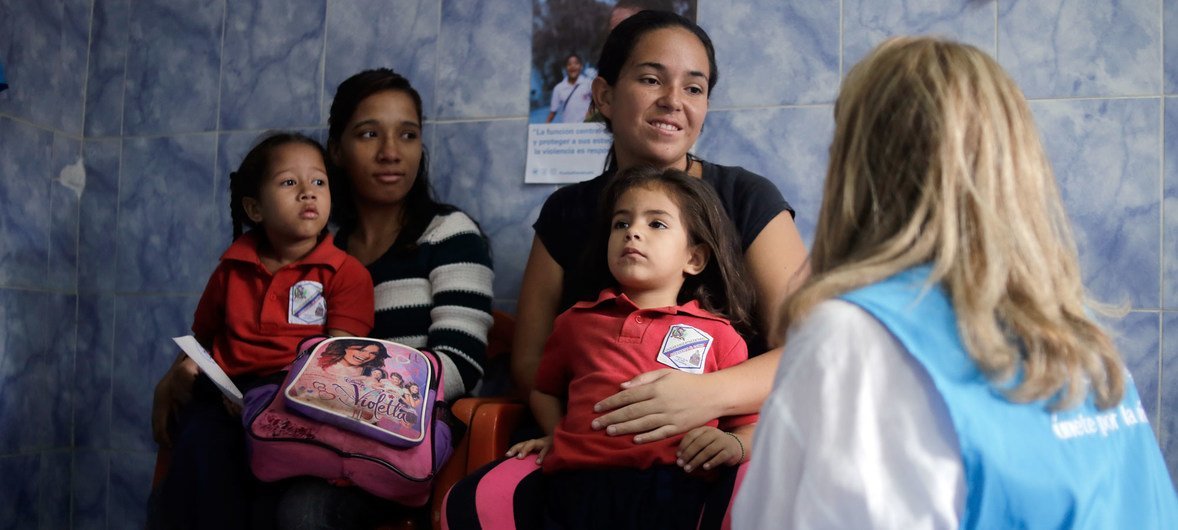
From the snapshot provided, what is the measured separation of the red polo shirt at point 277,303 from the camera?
81.7 inches

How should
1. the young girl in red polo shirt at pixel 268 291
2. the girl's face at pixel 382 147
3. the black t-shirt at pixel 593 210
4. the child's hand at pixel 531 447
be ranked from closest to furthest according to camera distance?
1. the child's hand at pixel 531 447
2. the black t-shirt at pixel 593 210
3. the young girl in red polo shirt at pixel 268 291
4. the girl's face at pixel 382 147

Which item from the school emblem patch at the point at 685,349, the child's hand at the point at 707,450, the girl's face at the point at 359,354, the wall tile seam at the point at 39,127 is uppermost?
the wall tile seam at the point at 39,127

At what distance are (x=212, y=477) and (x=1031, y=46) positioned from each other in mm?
1875

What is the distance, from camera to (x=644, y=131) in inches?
78.2

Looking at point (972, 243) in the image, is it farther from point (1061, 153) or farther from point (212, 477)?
point (212, 477)

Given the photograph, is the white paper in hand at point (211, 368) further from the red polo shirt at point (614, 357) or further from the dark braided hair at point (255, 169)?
the red polo shirt at point (614, 357)

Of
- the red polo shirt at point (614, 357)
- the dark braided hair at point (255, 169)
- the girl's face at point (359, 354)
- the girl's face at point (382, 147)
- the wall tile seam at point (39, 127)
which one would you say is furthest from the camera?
the wall tile seam at point (39, 127)

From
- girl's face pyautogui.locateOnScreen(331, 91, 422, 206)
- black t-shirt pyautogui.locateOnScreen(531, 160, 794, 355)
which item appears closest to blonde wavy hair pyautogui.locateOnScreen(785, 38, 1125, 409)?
black t-shirt pyautogui.locateOnScreen(531, 160, 794, 355)

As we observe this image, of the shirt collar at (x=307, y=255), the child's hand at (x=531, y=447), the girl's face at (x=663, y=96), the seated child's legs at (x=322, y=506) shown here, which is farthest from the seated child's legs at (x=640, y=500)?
the shirt collar at (x=307, y=255)

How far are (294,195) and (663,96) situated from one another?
833 millimetres

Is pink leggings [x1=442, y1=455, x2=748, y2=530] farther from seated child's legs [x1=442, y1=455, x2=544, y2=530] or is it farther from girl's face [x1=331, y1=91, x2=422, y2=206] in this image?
girl's face [x1=331, y1=91, x2=422, y2=206]

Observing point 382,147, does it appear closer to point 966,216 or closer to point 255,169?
point 255,169

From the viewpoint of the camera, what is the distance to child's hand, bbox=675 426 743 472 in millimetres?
1495

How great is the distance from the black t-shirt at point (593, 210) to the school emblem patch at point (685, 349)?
0.22 meters
